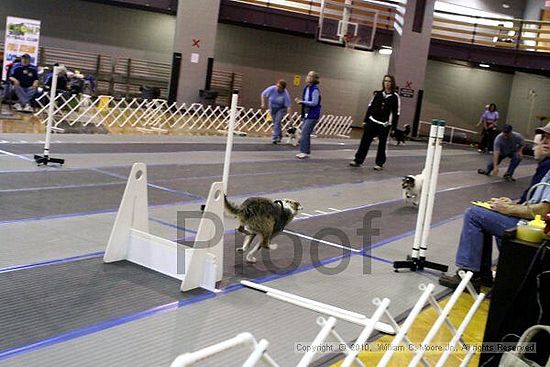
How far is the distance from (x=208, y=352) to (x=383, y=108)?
1026 centimetres

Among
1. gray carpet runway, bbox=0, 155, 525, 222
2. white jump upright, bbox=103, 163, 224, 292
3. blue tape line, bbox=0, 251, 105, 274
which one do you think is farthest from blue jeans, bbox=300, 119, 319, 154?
blue tape line, bbox=0, 251, 105, 274

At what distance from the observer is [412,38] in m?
23.5

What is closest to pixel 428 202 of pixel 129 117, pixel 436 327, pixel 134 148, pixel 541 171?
pixel 541 171

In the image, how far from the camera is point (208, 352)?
1.86 m

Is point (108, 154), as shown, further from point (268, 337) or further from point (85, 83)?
point (85, 83)

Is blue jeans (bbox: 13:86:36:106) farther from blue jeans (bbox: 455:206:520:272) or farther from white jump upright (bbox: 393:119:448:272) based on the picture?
blue jeans (bbox: 455:206:520:272)

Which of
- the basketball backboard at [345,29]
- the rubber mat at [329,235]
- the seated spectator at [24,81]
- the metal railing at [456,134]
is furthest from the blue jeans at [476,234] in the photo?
the metal railing at [456,134]

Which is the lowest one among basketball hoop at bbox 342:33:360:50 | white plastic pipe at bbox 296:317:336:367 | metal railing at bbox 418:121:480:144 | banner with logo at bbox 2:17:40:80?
white plastic pipe at bbox 296:317:336:367

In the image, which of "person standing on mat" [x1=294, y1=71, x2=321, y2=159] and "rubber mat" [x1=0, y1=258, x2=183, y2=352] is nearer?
"rubber mat" [x1=0, y1=258, x2=183, y2=352]

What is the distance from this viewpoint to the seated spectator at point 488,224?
4742 millimetres

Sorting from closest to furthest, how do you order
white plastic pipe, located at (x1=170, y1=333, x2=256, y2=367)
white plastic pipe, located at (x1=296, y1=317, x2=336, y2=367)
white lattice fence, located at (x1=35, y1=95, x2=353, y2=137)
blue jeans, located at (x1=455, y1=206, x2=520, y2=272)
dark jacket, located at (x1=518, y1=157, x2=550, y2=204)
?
1. white plastic pipe, located at (x1=170, y1=333, x2=256, y2=367)
2. white plastic pipe, located at (x1=296, y1=317, x2=336, y2=367)
3. blue jeans, located at (x1=455, y1=206, x2=520, y2=272)
4. dark jacket, located at (x1=518, y1=157, x2=550, y2=204)
5. white lattice fence, located at (x1=35, y1=95, x2=353, y2=137)

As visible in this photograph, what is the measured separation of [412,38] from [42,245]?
20.5 metres

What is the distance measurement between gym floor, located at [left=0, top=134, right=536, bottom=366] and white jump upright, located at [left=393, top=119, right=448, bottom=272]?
122mm

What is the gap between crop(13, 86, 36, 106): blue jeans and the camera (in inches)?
574
